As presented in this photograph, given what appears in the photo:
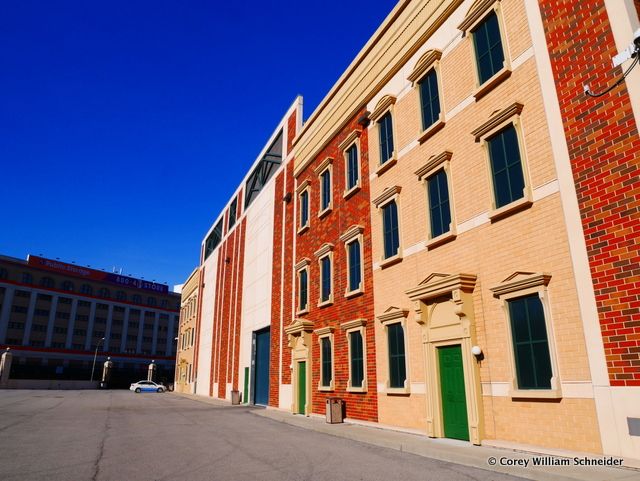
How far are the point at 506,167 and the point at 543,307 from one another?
3418mm

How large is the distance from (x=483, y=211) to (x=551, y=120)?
2528 mm

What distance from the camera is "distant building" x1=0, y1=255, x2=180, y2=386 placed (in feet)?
238

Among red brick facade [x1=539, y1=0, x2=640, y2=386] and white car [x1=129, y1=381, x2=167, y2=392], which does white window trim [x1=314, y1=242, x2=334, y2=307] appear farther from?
white car [x1=129, y1=381, x2=167, y2=392]

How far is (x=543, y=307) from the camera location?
30.1ft

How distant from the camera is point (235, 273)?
116 feet

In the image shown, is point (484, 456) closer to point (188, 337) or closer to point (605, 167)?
point (605, 167)

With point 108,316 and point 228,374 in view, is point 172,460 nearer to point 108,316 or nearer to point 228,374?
point 228,374

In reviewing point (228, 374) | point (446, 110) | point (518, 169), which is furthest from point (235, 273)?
point (518, 169)

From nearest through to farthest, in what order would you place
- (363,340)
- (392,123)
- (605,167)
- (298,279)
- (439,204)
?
(605,167), (439,204), (363,340), (392,123), (298,279)

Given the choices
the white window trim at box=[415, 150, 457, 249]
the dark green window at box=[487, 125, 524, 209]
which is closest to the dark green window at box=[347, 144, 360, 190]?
the white window trim at box=[415, 150, 457, 249]

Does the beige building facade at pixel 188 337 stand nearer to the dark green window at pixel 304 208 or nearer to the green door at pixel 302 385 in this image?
the green door at pixel 302 385

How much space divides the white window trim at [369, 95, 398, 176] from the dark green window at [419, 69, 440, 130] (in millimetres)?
1435

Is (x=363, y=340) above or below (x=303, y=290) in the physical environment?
below

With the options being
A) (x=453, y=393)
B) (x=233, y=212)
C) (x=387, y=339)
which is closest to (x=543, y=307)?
(x=453, y=393)
